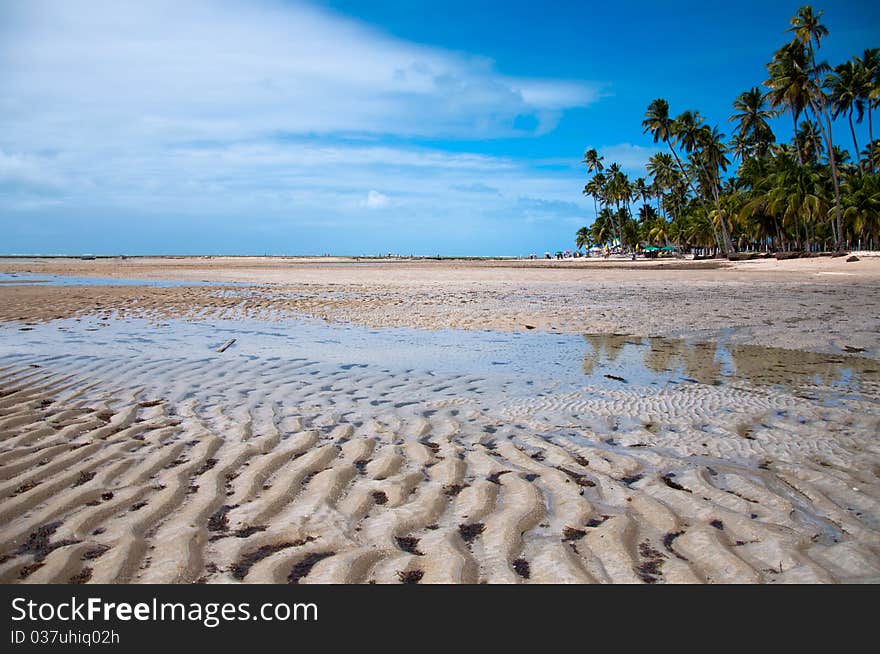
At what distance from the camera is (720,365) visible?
26.3 feet

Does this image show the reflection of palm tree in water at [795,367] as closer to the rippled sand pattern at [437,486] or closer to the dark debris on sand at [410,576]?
the rippled sand pattern at [437,486]

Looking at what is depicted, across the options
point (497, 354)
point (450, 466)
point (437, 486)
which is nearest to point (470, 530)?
point (437, 486)

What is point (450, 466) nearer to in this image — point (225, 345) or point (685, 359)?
point (685, 359)

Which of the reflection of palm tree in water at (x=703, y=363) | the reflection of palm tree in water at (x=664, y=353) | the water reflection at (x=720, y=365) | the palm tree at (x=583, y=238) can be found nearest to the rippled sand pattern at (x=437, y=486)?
the water reflection at (x=720, y=365)

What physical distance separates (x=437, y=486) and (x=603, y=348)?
6.49 meters

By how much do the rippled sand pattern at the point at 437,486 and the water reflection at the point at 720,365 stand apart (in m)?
0.56

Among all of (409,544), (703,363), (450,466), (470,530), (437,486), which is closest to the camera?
(409,544)

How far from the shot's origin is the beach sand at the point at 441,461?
9.23 ft

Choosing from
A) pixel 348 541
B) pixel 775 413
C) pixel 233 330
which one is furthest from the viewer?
pixel 233 330

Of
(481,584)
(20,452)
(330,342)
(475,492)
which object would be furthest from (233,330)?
(481,584)

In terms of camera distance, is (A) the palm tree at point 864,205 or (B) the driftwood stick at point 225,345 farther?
(A) the palm tree at point 864,205
